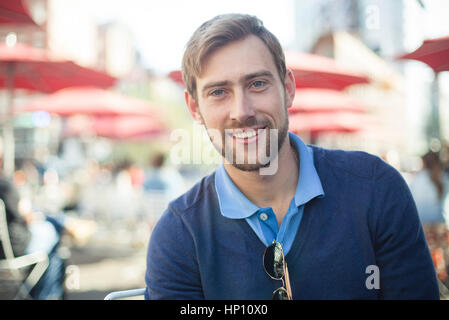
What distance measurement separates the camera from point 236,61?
1.37 m

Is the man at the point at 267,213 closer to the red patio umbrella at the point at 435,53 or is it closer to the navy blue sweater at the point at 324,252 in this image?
the navy blue sweater at the point at 324,252

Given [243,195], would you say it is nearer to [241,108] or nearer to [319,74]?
[241,108]

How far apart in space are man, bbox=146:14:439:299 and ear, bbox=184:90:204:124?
0.05 metres

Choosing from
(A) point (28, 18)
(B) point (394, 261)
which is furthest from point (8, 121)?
(B) point (394, 261)

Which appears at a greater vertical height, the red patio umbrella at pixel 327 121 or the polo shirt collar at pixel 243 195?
the red patio umbrella at pixel 327 121

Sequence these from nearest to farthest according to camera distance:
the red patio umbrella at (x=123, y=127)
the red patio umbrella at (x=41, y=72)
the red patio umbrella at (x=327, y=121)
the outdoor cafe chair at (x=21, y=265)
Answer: the outdoor cafe chair at (x=21, y=265) → the red patio umbrella at (x=41, y=72) → the red patio umbrella at (x=327, y=121) → the red patio umbrella at (x=123, y=127)

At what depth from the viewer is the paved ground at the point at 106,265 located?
359cm

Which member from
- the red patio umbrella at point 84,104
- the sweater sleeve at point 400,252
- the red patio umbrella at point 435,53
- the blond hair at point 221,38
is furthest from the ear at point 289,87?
the red patio umbrella at point 84,104

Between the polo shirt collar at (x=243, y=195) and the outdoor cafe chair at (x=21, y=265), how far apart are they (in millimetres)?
1973

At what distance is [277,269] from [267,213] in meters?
0.22

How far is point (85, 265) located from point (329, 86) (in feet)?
12.3

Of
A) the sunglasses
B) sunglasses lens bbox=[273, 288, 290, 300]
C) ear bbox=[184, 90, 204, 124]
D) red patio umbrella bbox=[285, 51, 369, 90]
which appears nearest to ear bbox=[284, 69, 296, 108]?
ear bbox=[184, 90, 204, 124]

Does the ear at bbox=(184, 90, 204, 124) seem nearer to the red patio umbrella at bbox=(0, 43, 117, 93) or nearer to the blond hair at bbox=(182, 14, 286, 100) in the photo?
the blond hair at bbox=(182, 14, 286, 100)

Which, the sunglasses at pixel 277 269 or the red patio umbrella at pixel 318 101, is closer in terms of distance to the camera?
the sunglasses at pixel 277 269
